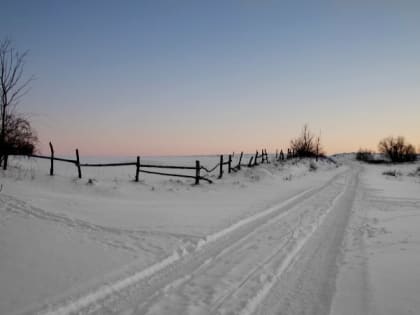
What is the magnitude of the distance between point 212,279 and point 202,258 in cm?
102

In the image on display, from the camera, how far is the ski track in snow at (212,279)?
12.6 feet

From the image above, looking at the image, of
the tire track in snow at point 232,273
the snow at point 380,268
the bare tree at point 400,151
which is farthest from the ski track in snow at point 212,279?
the bare tree at point 400,151

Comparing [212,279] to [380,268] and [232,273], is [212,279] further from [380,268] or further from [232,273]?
[380,268]

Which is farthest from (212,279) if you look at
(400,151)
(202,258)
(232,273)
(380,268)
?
(400,151)

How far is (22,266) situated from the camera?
5.03 meters

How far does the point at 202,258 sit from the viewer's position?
224 inches

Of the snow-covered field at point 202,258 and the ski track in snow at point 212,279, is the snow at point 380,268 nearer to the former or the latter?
the snow-covered field at point 202,258

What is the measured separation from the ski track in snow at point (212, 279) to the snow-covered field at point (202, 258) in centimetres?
2

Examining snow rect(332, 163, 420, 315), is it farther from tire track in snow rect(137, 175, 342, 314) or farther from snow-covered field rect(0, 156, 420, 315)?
tire track in snow rect(137, 175, 342, 314)

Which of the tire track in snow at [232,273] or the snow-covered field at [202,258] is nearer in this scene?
the tire track in snow at [232,273]

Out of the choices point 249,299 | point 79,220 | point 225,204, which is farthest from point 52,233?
point 225,204

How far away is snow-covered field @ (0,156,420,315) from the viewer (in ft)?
13.1

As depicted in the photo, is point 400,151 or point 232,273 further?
point 400,151

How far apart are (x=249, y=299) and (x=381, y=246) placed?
12.8 feet
